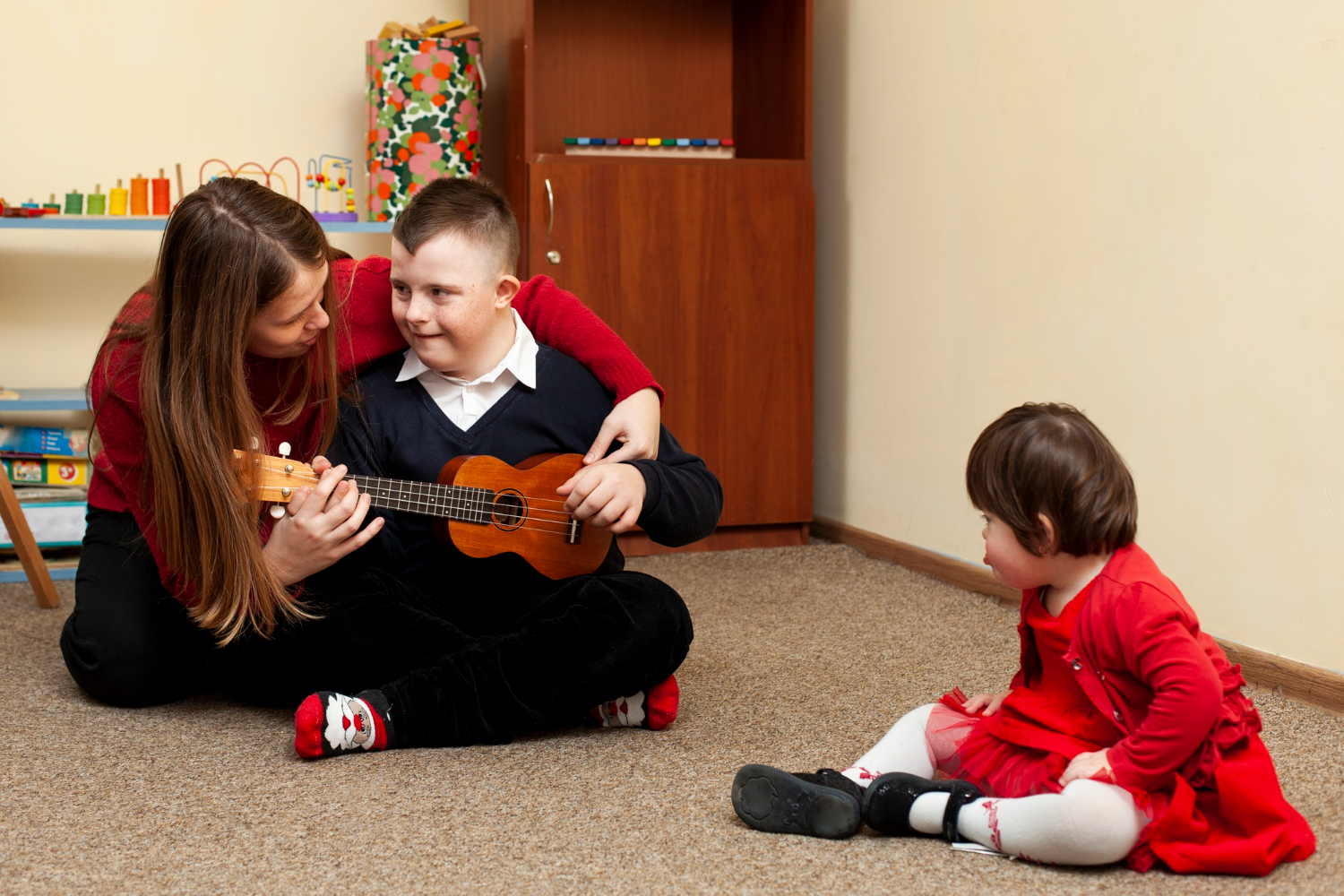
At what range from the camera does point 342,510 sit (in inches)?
44.6

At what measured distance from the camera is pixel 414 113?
2.13 m

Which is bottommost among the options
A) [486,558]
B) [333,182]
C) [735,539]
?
[735,539]

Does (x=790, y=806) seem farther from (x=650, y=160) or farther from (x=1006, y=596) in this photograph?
(x=650, y=160)

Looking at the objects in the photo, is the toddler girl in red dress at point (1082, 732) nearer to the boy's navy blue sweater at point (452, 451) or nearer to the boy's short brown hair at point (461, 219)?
the boy's navy blue sweater at point (452, 451)

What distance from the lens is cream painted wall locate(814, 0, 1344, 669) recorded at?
1342mm

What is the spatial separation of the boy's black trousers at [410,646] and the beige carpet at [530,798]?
38mm

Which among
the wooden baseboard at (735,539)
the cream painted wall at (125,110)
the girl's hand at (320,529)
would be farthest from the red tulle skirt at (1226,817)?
the cream painted wall at (125,110)

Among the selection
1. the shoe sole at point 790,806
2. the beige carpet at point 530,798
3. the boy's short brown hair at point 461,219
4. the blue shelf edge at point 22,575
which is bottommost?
the blue shelf edge at point 22,575

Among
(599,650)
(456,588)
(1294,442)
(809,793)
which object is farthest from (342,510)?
(1294,442)

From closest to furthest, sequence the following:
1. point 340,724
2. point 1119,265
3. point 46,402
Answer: point 340,724
point 1119,265
point 46,402

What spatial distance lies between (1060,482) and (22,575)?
185 centimetres

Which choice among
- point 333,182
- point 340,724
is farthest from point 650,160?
point 340,724

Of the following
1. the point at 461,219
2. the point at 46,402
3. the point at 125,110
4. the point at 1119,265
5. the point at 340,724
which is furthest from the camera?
the point at 125,110

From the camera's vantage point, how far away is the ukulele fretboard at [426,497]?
117 centimetres
